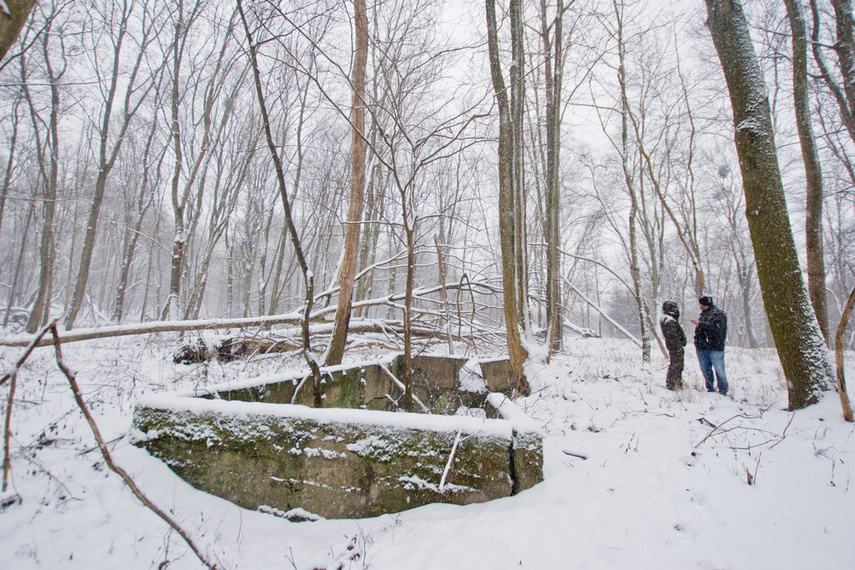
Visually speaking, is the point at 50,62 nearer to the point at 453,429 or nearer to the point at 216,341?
the point at 216,341

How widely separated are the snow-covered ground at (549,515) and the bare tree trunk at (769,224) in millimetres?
354

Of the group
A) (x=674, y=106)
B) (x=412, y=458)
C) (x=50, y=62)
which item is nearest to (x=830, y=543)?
(x=412, y=458)

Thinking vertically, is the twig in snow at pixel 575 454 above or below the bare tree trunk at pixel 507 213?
below

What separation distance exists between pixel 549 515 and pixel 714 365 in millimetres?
4663

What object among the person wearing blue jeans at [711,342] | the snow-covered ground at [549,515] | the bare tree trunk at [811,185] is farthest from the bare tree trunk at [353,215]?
the bare tree trunk at [811,185]

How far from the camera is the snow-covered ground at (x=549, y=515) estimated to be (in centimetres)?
176

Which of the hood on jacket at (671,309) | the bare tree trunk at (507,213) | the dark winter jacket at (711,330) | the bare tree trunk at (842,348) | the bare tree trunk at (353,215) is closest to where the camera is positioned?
the bare tree trunk at (842,348)

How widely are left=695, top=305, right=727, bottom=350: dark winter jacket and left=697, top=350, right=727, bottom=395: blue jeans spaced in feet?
0.26

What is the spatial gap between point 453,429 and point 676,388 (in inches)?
189

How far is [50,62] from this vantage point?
33.0 feet

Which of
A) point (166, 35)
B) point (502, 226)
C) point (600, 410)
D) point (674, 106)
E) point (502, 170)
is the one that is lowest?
point (600, 410)

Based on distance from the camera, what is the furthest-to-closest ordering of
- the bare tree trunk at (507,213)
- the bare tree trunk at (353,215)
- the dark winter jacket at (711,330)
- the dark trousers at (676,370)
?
the dark trousers at (676,370) < the dark winter jacket at (711,330) < the bare tree trunk at (507,213) < the bare tree trunk at (353,215)

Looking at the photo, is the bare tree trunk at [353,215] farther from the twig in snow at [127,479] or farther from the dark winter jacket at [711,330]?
the dark winter jacket at [711,330]

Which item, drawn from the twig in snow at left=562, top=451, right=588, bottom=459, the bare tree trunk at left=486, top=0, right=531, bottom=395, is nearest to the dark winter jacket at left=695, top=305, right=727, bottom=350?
the bare tree trunk at left=486, top=0, right=531, bottom=395
